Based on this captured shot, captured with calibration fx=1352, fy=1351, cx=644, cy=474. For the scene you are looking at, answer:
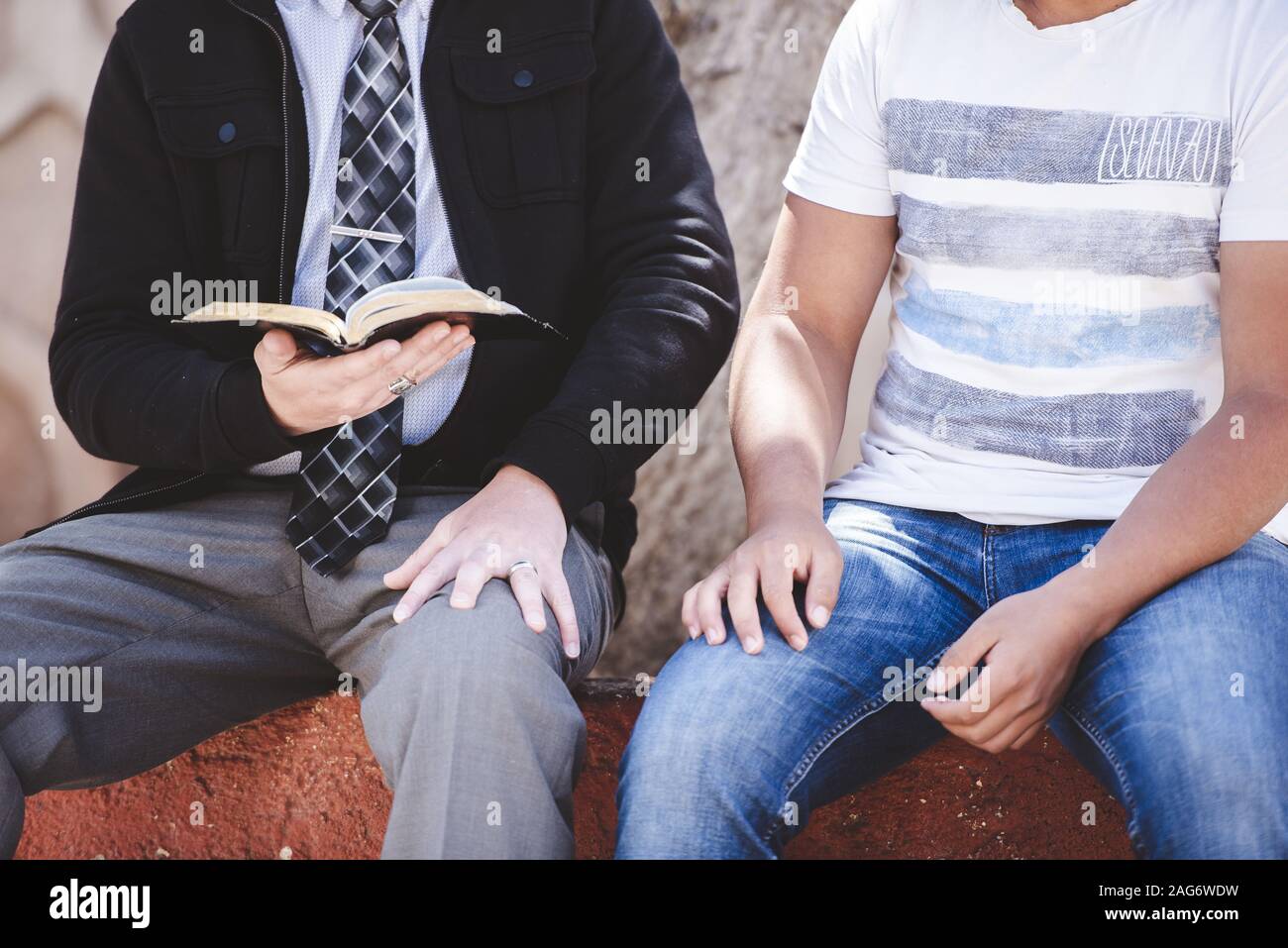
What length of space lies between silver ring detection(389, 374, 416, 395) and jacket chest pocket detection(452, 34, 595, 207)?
1.14ft

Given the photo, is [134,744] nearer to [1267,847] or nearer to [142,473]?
[142,473]

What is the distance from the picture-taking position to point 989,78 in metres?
1.57

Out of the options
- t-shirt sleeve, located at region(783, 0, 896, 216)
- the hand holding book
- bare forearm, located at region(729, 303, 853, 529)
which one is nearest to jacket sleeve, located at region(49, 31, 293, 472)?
the hand holding book

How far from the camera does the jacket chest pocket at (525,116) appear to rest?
1.76 meters

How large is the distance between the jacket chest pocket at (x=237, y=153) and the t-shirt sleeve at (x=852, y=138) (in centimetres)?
68

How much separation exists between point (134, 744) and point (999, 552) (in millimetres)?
1034

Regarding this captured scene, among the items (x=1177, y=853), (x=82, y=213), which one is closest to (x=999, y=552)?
(x=1177, y=853)

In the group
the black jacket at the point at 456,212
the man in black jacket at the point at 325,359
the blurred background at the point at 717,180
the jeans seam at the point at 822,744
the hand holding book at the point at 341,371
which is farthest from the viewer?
the blurred background at the point at 717,180

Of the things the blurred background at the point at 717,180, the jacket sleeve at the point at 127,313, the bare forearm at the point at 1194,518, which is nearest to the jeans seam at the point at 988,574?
the bare forearm at the point at 1194,518

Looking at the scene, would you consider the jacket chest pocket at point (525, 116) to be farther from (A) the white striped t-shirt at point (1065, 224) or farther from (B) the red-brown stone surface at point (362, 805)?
(B) the red-brown stone surface at point (362, 805)

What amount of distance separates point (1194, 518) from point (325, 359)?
36.8 inches

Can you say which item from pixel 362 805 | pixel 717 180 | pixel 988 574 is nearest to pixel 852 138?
pixel 988 574

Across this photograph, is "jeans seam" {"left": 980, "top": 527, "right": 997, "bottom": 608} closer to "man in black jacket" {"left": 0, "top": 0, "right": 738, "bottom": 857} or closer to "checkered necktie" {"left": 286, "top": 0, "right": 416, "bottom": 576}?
"man in black jacket" {"left": 0, "top": 0, "right": 738, "bottom": 857}

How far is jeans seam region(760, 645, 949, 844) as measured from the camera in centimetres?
133
